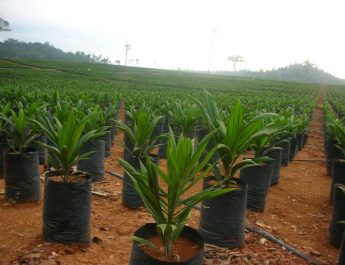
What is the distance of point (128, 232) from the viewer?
266 centimetres

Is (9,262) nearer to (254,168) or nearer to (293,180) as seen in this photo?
(254,168)

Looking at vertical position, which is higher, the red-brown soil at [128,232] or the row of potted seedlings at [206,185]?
the row of potted seedlings at [206,185]

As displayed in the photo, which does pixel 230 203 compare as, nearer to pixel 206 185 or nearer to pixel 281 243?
pixel 206 185

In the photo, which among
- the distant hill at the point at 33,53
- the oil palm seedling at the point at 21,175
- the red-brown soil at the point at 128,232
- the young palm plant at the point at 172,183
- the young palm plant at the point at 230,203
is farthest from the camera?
the distant hill at the point at 33,53

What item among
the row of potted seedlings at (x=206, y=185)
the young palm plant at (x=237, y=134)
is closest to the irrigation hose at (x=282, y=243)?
the row of potted seedlings at (x=206, y=185)

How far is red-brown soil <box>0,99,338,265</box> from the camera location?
2.24m

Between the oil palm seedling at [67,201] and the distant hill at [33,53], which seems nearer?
the oil palm seedling at [67,201]

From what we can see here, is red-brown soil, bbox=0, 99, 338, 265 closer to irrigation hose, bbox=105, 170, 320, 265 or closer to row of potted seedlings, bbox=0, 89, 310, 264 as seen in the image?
irrigation hose, bbox=105, 170, 320, 265

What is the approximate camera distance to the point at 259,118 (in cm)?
232

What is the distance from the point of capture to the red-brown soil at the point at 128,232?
224 cm

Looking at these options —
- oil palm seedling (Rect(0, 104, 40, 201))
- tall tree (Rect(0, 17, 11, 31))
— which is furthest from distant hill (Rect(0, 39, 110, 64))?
oil palm seedling (Rect(0, 104, 40, 201))

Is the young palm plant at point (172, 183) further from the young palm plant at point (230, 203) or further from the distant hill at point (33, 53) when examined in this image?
the distant hill at point (33, 53)

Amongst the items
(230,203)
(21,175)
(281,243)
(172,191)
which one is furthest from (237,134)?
(21,175)

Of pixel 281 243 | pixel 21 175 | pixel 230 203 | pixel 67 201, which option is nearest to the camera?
pixel 67 201
